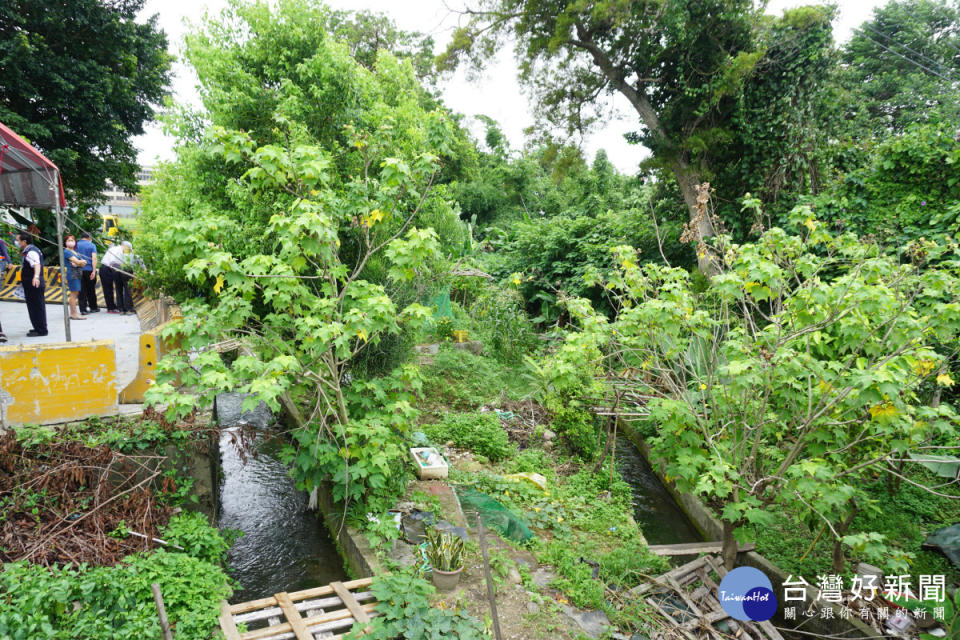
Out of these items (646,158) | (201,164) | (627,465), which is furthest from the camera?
(646,158)

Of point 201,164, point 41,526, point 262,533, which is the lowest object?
point 262,533

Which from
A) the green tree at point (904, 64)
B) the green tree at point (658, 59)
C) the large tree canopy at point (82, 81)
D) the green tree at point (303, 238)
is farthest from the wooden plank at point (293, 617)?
the green tree at point (904, 64)

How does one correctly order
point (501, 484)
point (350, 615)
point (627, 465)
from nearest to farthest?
point (350, 615), point (501, 484), point (627, 465)

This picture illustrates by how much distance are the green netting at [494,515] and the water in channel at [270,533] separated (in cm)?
145

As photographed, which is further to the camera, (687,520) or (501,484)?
(687,520)

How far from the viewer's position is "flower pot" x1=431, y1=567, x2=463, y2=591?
165 inches

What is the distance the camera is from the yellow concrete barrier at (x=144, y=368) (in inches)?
233

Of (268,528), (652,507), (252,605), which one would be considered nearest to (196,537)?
(252,605)

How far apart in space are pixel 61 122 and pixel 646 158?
1729 centimetres

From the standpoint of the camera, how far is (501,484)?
6398 millimetres

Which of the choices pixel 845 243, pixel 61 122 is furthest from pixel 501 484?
pixel 61 122

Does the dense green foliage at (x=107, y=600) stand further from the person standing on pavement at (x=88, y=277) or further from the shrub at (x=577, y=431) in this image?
the person standing on pavement at (x=88, y=277)

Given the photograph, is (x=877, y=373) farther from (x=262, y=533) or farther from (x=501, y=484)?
(x=262, y=533)

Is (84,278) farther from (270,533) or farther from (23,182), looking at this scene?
(270,533)
